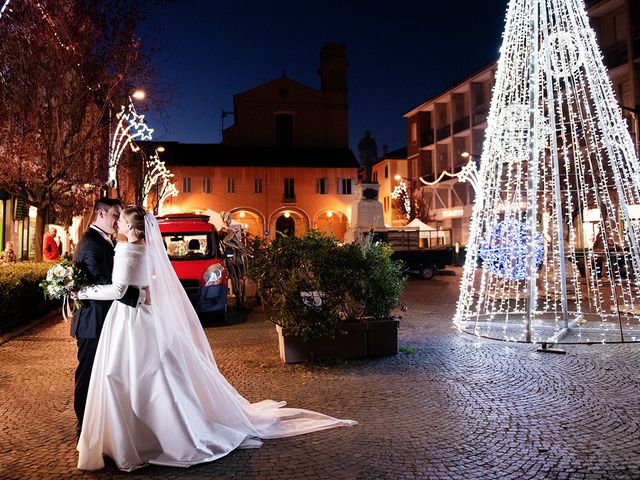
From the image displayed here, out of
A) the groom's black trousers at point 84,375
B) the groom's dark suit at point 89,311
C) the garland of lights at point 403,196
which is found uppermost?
the garland of lights at point 403,196

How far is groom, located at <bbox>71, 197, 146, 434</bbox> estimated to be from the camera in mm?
5043

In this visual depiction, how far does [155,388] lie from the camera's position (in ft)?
15.3

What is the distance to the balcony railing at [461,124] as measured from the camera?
47.8 meters

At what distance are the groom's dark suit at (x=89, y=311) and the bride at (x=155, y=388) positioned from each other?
5.0 inches

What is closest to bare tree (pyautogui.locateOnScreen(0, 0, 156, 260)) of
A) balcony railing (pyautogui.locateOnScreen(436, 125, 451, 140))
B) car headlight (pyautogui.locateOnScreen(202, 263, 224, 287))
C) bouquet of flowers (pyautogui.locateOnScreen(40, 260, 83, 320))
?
car headlight (pyautogui.locateOnScreen(202, 263, 224, 287))

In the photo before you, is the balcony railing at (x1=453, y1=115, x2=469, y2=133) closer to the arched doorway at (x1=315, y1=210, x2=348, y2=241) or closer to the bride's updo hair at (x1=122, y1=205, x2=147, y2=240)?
the arched doorway at (x1=315, y1=210, x2=348, y2=241)

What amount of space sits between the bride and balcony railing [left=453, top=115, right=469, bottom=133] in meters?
45.6

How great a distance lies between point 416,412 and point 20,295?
9547 millimetres

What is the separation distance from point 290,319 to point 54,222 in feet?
80.2

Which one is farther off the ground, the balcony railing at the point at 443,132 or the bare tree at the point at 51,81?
the balcony railing at the point at 443,132

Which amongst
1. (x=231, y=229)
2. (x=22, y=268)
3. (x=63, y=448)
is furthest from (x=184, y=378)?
(x=231, y=229)

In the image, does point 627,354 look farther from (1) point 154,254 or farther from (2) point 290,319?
(1) point 154,254

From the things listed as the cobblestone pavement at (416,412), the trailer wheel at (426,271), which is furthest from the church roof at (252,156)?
the cobblestone pavement at (416,412)

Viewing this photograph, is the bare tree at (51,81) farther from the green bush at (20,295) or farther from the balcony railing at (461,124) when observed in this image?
the balcony railing at (461,124)
